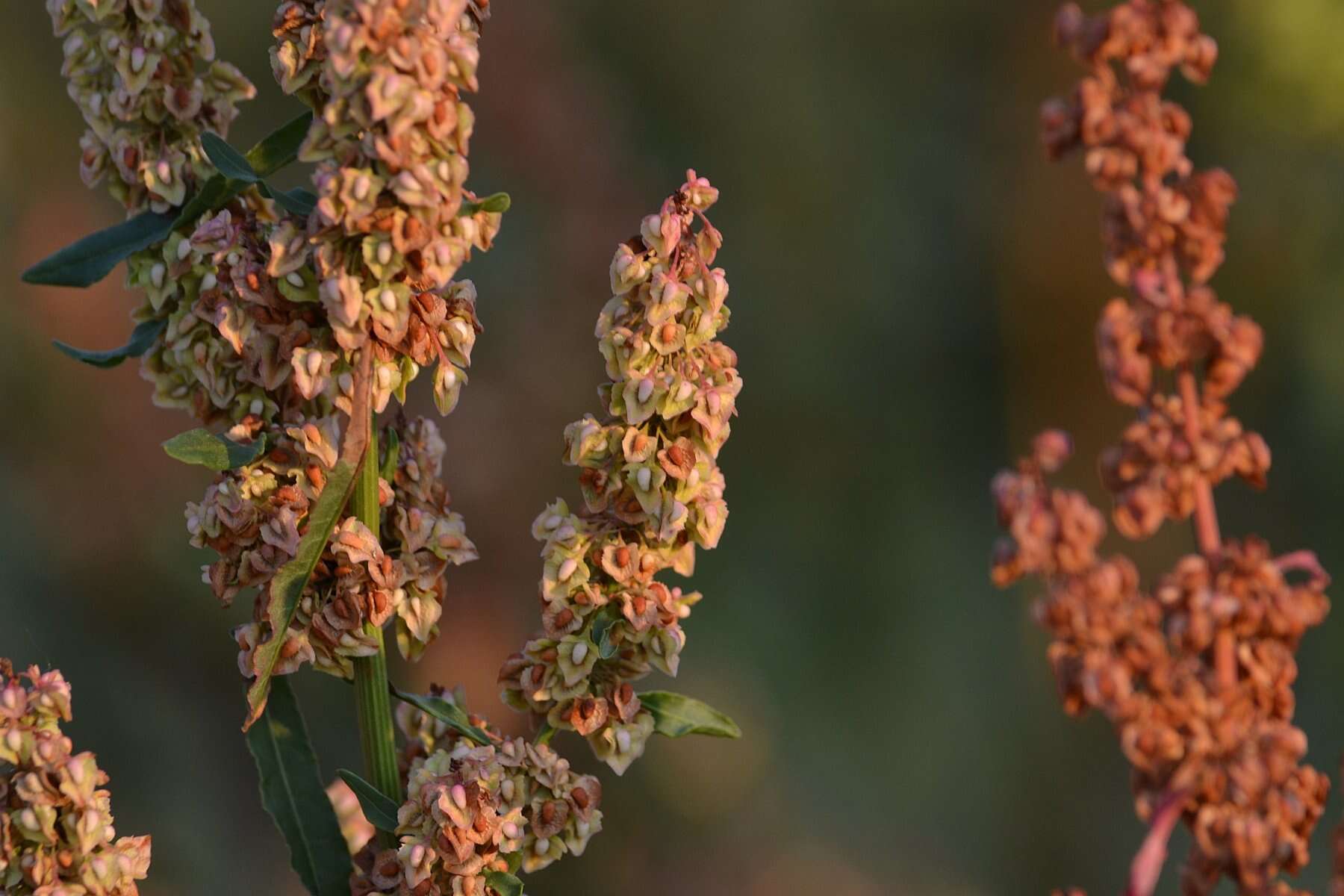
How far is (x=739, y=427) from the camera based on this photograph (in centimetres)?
230

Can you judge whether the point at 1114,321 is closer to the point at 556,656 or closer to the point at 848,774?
the point at 556,656

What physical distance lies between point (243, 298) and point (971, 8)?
1981mm

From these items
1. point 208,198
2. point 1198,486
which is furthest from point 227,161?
point 1198,486

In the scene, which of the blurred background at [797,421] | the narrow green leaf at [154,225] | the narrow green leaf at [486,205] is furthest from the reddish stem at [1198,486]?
the blurred background at [797,421]

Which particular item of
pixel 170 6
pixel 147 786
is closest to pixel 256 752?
pixel 170 6

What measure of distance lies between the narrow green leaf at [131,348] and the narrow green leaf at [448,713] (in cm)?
21

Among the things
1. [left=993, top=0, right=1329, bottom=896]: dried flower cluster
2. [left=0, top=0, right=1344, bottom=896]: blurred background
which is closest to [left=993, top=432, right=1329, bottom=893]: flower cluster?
[left=993, top=0, right=1329, bottom=896]: dried flower cluster

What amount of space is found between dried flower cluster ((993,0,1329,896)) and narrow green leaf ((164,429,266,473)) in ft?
1.14

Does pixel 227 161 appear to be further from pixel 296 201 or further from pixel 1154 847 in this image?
pixel 1154 847

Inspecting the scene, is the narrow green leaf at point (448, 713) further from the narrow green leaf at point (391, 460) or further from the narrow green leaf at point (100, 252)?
the narrow green leaf at point (100, 252)

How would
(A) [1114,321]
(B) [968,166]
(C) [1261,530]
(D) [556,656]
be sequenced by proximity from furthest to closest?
1. (B) [968,166]
2. (C) [1261,530]
3. (D) [556,656]
4. (A) [1114,321]

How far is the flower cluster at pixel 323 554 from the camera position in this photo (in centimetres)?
72

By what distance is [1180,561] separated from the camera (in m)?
0.62

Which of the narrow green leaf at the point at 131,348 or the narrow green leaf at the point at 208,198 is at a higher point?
the narrow green leaf at the point at 208,198
